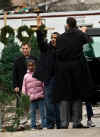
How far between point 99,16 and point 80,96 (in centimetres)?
1217

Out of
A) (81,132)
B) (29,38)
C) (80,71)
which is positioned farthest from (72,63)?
(29,38)

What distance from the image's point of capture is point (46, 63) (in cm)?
1244

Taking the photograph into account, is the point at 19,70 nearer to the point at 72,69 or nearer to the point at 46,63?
the point at 46,63

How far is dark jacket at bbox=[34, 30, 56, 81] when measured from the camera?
1238 centimetres

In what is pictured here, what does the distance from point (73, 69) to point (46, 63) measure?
103 cm

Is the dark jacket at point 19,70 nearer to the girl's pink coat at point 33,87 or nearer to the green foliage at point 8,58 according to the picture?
the girl's pink coat at point 33,87

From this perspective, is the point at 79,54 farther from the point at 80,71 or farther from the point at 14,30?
the point at 14,30

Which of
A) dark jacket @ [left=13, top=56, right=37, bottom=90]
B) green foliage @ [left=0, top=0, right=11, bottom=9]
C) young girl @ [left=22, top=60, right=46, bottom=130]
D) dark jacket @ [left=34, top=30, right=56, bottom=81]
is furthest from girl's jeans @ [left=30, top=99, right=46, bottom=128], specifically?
green foliage @ [left=0, top=0, right=11, bottom=9]

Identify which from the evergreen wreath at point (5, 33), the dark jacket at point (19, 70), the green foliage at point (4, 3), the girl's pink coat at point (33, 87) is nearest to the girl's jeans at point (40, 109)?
the girl's pink coat at point (33, 87)

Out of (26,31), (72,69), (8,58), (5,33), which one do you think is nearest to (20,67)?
(72,69)

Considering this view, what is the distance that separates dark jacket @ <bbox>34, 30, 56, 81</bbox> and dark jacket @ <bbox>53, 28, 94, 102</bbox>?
2.54 feet

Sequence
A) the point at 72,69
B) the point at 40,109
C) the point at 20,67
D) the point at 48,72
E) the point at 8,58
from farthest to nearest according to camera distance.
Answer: the point at 8,58, the point at 20,67, the point at 40,109, the point at 48,72, the point at 72,69

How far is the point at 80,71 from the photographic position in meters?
11.5

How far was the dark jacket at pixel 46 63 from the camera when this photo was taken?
1238cm
